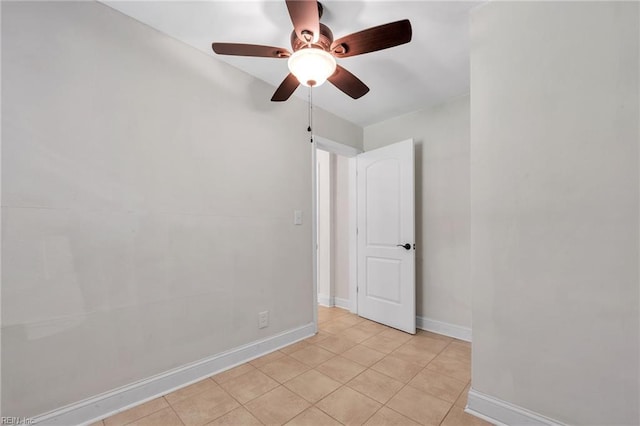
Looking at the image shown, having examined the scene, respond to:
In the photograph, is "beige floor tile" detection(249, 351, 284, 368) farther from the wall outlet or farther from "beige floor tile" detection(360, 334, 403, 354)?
"beige floor tile" detection(360, 334, 403, 354)

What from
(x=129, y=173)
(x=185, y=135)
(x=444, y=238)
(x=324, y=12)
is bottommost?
(x=444, y=238)

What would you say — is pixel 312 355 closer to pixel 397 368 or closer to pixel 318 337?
pixel 318 337

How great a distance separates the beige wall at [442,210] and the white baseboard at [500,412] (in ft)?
4.01

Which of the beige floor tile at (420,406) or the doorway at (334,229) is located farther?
the doorway at (334,229)

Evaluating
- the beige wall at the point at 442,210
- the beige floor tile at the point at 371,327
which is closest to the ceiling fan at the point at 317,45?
the beige wall at the point at 442,210

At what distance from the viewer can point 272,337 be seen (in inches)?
95.2

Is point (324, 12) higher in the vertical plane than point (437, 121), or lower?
higher

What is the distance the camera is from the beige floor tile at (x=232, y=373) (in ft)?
6.44

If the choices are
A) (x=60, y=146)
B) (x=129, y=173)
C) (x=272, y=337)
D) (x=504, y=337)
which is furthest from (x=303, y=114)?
(x=504, y=337)

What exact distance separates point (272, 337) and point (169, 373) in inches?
33.0

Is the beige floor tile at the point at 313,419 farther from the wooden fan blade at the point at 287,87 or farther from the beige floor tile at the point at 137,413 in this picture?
the wooden fan blade at the point at 287,87

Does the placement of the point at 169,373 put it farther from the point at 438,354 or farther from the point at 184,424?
the point at 438,354

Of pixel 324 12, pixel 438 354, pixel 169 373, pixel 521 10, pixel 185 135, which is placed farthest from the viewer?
pixel 438 354

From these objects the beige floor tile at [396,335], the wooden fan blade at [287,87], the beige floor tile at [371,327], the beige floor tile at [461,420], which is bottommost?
the beige floor tile at [371,327]
